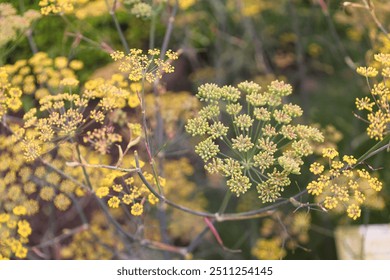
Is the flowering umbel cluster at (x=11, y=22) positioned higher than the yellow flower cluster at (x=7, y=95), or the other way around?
the flowering umbel cluster at (x=11, y=22)

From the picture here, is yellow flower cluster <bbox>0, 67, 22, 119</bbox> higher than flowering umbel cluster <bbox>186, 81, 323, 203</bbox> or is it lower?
higher

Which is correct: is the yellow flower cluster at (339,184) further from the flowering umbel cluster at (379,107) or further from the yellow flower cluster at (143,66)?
the yellow flower cluster at (143,66)

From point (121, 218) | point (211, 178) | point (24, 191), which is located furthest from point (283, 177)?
point (211, 178)

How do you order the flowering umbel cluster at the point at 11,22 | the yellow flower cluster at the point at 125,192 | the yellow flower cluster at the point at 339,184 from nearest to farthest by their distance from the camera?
the yellow flower cluster at the point at 339,184 < the yellow flower cluster at the point at 125,192 < the flowering umbel cluster at the point at 11,22

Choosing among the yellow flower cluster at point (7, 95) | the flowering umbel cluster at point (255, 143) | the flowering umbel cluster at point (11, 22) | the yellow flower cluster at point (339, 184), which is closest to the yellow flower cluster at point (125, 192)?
the flowering umbel cluster at point (255, 143)

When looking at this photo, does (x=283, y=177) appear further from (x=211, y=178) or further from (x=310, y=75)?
(x=310, y=75)

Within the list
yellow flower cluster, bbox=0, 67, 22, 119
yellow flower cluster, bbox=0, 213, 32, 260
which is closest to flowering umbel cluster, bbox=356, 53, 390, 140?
yellow flower cluster, bbox=0, 67, 22, 119

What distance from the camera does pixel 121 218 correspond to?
265 cm

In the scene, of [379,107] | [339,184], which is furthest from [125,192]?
[379,107]

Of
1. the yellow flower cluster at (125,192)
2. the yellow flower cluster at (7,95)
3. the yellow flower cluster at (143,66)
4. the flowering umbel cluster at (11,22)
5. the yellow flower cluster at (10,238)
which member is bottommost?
the yellow flower cluster at (10,238)

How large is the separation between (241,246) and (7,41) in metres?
1.75

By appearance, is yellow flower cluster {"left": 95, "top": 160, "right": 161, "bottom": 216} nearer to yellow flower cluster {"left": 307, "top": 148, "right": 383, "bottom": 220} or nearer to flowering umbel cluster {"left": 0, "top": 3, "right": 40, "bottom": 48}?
yellow flower cluster {"left": 307, "top": 148, "right": 383, "bottom": 220}

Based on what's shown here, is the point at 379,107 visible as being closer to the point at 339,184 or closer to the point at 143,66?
the point at 339,184

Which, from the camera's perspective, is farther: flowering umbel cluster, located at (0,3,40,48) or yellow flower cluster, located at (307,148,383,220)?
flowering umbel cluster, located at (0,3,40,48)
